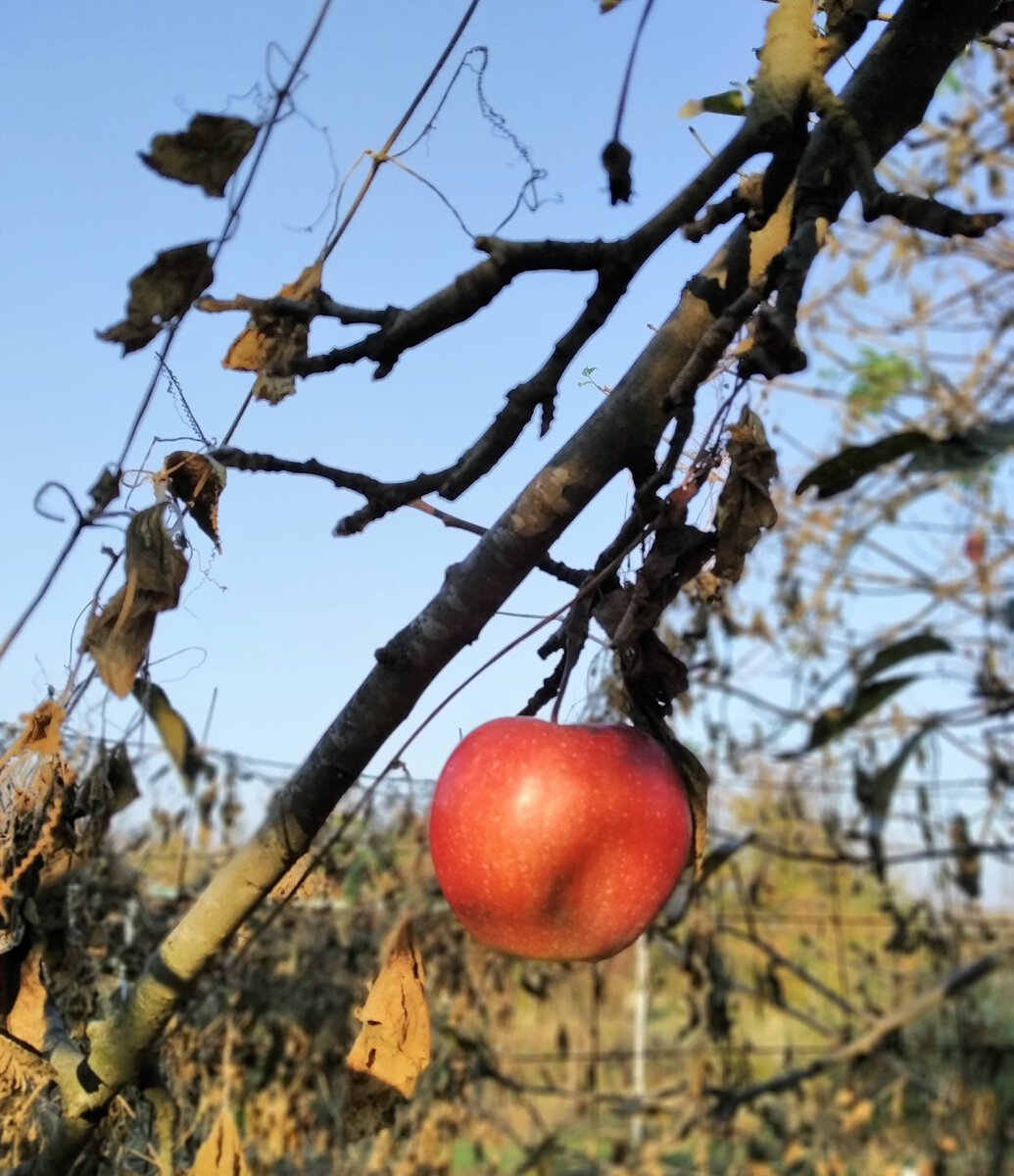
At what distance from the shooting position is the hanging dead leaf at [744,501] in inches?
22.8

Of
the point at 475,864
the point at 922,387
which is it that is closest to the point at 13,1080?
the point at 475,864

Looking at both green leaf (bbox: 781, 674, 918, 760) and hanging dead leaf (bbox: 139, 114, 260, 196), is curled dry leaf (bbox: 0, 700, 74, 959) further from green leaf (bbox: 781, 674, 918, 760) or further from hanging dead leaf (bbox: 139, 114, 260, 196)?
green leaf (bbox: 781, 674, 918, 760)

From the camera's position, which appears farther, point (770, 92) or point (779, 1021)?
point (779, 1021)

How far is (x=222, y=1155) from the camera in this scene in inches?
28.3

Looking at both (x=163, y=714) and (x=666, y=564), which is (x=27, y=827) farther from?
(x=666, y=564)

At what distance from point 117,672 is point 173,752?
0.64 m

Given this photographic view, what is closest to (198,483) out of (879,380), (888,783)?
(888,783)

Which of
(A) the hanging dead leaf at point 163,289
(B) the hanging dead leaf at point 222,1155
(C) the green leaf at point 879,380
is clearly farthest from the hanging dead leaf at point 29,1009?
(C) the green leaf at point 879,380

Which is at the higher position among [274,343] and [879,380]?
[879,380]

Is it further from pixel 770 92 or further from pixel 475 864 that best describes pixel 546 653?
pixel 770 92

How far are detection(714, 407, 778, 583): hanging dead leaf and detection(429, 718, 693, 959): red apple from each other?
0.45 ft

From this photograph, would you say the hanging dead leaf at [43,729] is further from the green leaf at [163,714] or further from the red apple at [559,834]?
the red apple at [559,834]

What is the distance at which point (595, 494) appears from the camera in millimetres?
588

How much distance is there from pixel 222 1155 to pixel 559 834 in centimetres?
33
